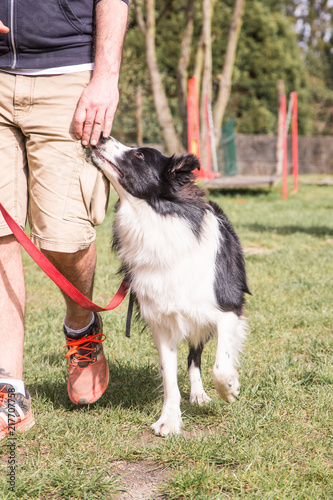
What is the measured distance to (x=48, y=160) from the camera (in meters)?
2.30

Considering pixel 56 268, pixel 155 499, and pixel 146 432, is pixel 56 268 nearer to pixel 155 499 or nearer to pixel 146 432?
pixel 146 432

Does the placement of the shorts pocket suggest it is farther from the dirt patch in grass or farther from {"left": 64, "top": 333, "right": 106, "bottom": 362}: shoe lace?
the dirt patch in grass

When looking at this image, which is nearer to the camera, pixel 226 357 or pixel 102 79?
pixel 102 79

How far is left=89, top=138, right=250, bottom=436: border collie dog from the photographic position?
2.39 m

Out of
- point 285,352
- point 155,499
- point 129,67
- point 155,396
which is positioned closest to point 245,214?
point 285,352

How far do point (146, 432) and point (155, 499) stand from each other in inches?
21.1

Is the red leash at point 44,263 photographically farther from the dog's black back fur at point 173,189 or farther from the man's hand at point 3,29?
the man's hand at point 3,29

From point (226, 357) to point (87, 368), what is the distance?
69 cm

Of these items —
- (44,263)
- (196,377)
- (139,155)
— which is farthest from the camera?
(196,377)

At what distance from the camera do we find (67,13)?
2.24m

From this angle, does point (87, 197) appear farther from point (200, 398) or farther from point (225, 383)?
point (200, 398)

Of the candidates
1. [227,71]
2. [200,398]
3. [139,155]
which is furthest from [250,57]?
[200,398]

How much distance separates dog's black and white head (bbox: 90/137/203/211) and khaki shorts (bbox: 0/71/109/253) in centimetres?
8

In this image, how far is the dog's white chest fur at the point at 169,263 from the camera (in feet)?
7.82
